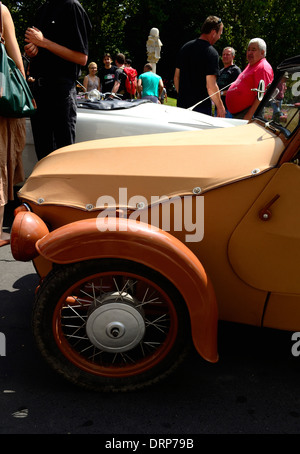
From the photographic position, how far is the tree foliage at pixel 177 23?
27.1 meters

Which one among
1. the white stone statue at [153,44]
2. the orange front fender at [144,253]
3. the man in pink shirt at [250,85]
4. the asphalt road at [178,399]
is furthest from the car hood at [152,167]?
the white stone statue at [153,44]

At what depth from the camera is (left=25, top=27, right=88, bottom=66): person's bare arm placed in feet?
12.2

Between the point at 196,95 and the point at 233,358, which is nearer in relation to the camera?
the point at 233,358

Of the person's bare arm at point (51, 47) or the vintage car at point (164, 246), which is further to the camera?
the person's bare arm at point (51, 47)

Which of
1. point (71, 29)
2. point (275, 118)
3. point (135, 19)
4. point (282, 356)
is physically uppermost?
point (135, 19)

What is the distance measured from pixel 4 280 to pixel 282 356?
2122mm

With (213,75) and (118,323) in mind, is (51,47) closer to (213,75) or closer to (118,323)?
(213,75)

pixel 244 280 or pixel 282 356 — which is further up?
pixel 244 280

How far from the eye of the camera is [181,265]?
2.09m

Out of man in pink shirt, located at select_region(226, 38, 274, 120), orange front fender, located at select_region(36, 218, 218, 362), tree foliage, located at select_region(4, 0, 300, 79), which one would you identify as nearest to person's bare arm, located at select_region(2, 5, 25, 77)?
orange front fender, located at select_region(36, 218, 218, 362)

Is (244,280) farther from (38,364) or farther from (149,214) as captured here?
(38,364)

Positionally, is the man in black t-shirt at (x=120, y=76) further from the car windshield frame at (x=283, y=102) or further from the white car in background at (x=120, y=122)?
the car windshield frame at (x=283, y=102)

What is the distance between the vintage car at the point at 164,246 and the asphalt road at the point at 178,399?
0.13 m

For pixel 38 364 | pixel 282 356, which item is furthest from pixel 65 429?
pixel 282 356
